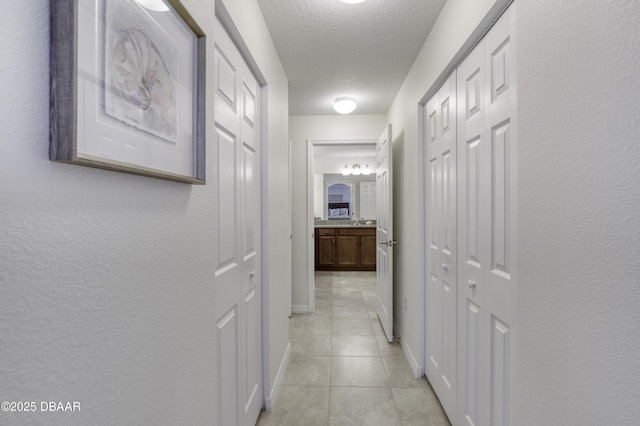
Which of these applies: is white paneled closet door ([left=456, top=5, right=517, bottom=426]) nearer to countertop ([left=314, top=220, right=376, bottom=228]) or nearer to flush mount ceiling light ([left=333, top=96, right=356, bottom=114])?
flush mount ceiling light ([left=333, top=96, right=356, bottom=114])

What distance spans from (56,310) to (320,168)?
7.16 metres

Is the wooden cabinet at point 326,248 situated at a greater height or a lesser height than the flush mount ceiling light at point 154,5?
lesser

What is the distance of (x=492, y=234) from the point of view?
129 cm

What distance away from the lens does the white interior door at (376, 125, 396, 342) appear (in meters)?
2.86

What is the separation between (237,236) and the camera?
4.84 ft

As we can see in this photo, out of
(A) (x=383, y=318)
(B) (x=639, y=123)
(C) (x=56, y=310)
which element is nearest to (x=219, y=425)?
(C) (x=56, y=310)

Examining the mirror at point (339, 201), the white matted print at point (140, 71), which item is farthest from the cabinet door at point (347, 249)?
the white matted print at point (140, 71)

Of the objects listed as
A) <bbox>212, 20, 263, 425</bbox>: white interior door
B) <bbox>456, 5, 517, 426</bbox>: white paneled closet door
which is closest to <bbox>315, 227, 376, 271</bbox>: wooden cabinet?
<bbox>212, 20, 263, 425</bbox>: white interior door

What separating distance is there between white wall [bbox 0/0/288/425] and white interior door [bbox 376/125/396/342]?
2.16 metres

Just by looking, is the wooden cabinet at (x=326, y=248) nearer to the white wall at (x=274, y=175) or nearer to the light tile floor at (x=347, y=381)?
the light tile floor at (x=347, y=381)

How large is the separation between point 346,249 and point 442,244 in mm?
4161

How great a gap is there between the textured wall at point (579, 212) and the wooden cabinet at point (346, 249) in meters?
4.98

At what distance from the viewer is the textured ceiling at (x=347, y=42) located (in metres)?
1.77

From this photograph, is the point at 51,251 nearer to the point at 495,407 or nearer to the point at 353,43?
the point at 495,407
